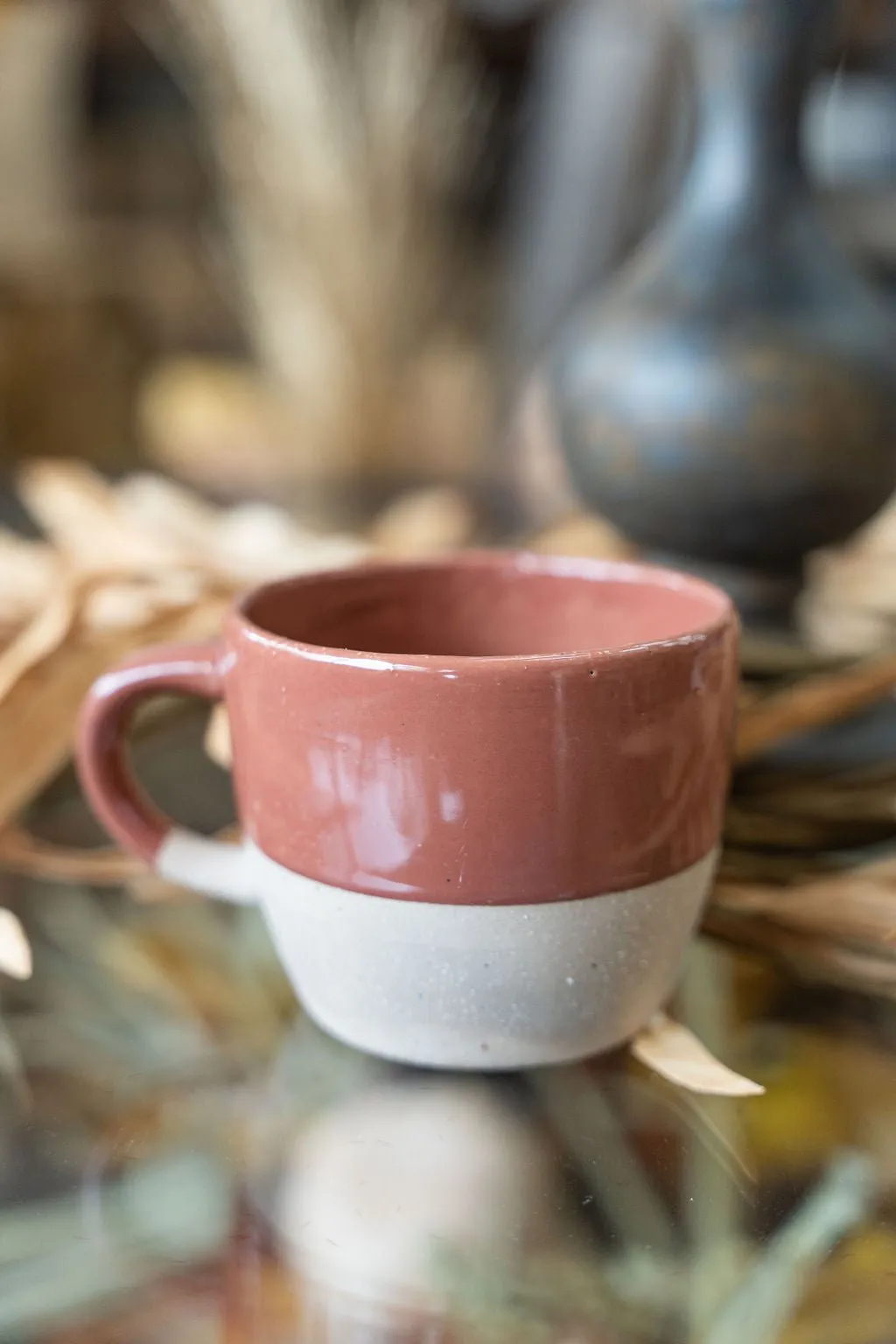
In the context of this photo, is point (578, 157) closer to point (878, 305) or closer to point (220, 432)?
point (220, 432)

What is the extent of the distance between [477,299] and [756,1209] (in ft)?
6.30

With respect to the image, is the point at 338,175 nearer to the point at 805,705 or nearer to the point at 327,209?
the point at 327,209

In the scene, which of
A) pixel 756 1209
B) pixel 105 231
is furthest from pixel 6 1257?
pixel 105 231

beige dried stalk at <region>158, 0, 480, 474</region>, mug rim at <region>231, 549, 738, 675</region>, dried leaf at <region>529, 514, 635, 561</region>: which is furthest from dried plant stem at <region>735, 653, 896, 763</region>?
beige dried stalk at <region>158, 0, 480, 474</region>

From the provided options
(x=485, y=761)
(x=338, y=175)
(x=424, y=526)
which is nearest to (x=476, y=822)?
(x=485, y=761)

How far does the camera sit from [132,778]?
0.38 metres

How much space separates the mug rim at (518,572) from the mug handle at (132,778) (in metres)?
0.02

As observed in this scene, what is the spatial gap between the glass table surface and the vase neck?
31 cm

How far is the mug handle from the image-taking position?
14.2 inches

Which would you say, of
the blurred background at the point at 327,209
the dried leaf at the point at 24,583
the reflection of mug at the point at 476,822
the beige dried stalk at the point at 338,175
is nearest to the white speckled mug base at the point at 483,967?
the reflection of mug at the point at 476,822

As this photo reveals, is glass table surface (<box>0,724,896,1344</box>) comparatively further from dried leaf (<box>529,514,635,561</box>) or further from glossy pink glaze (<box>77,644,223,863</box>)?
dried leaf (<box>529,514,635,561</box>)

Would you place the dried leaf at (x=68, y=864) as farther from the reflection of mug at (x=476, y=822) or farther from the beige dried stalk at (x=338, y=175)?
the beige dried stalk at (x=338, y=175)

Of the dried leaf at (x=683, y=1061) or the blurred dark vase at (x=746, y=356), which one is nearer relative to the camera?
the dried leaf at (x=683, y=1061)

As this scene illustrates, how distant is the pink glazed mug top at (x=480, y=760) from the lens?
0.30 meters
